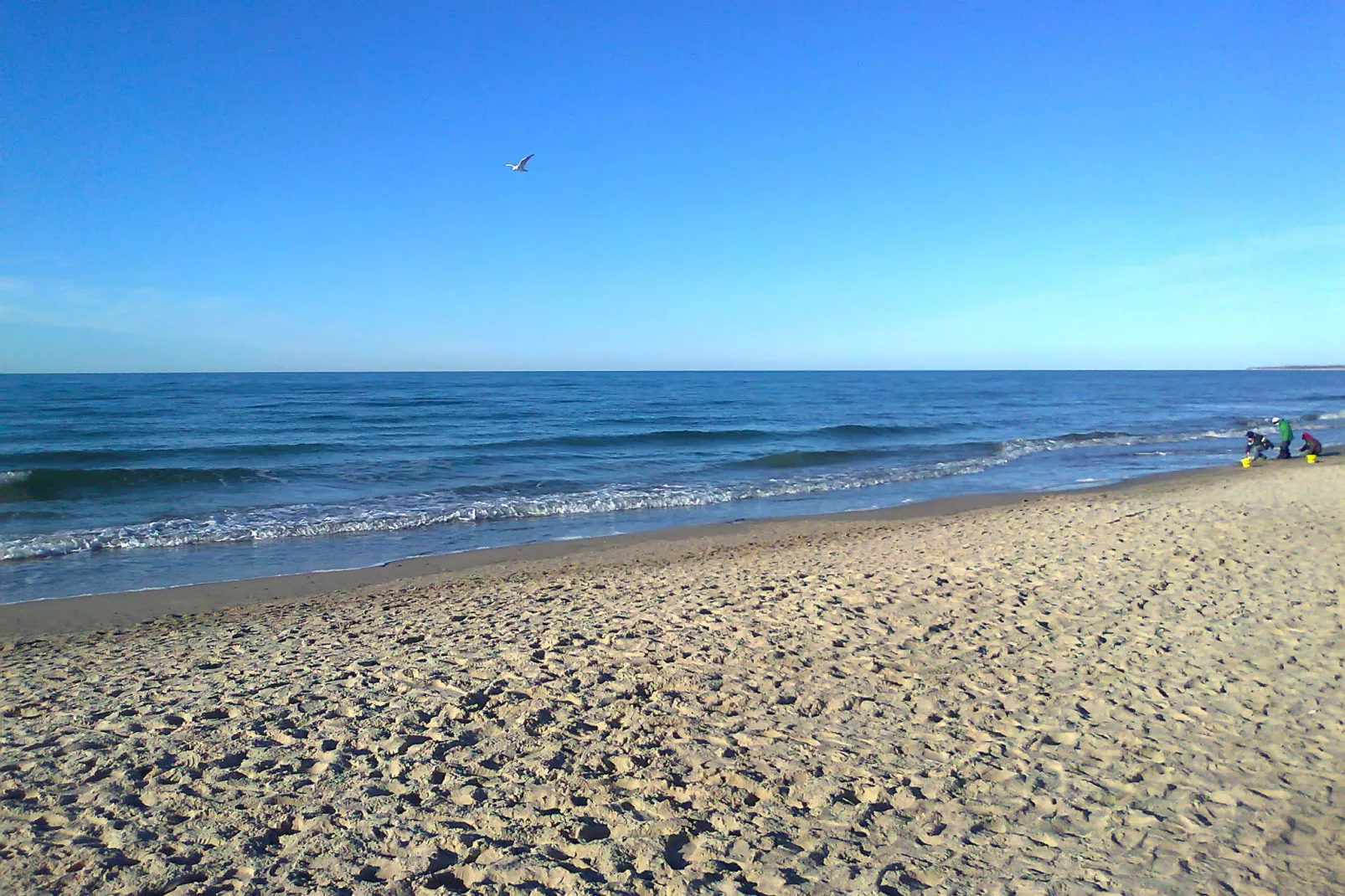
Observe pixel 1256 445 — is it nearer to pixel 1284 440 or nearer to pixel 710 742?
pixel 1284 440

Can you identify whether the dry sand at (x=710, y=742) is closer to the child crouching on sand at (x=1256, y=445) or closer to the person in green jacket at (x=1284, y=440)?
the child crouching on sand at (x=1256, y=445)

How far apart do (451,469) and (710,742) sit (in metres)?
16.5

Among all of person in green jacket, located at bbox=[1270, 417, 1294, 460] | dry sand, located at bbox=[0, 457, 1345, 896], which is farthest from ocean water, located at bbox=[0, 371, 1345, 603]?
dry sand, located at bbox=[0, 457, 1345, 896]

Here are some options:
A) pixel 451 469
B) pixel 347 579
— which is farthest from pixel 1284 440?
pixel 347 579

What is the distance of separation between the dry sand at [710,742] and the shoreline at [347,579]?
72 cm

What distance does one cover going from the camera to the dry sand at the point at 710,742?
11.3 feet

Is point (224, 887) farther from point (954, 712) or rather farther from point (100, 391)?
A: point (100, 391)

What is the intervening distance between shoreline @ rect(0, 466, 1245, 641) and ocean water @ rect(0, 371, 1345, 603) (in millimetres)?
536

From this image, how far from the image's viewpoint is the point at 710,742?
4.55 metres

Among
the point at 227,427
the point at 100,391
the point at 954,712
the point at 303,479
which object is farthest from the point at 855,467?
the point at 100,391

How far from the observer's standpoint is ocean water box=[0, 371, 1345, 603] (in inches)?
→ 463

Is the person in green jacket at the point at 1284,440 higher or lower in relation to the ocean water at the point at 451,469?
higher

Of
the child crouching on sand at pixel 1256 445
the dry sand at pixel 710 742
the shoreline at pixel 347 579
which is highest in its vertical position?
the child crouching on sand at pixel 1256 445

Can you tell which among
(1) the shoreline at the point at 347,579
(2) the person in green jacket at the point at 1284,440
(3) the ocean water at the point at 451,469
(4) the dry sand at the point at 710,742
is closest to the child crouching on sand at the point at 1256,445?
(2) the person in green jacket at the point at 1284,440
